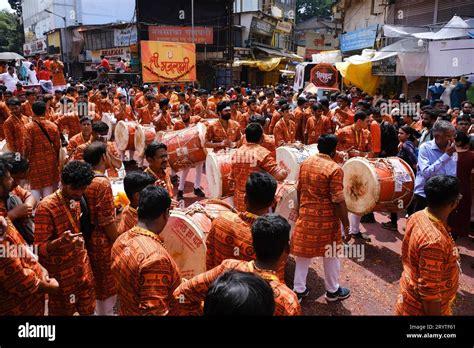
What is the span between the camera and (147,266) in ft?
7.34

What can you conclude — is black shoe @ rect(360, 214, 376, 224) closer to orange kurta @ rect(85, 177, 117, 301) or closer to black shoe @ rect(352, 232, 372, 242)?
black shoe @ rect(352, 232, 372, 242)

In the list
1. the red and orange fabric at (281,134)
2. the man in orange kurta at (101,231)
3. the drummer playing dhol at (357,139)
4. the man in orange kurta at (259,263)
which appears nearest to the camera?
the man in orange kurta at (259,263)

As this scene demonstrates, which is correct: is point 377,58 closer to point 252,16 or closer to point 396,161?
point 396,161

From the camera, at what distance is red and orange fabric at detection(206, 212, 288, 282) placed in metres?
2.73

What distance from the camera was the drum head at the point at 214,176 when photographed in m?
5.85

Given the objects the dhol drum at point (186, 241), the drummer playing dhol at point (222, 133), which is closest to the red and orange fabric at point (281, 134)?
the drummer playing dhol at point (222, 133)

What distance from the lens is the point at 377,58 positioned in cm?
1241

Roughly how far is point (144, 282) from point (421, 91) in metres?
14.7

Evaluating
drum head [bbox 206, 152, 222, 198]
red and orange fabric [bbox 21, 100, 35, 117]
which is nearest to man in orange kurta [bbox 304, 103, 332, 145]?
drum head [bbox 206, 152, 222, 198]

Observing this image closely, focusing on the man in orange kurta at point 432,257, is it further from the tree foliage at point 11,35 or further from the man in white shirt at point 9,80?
the tree foliage at point 11,35

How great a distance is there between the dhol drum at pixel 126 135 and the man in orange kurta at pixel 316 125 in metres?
3.87

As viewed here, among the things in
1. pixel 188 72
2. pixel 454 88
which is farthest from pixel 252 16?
pixel 454 88

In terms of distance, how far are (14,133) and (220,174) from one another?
3.41 meters

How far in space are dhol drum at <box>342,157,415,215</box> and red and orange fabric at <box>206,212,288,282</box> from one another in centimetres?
287
